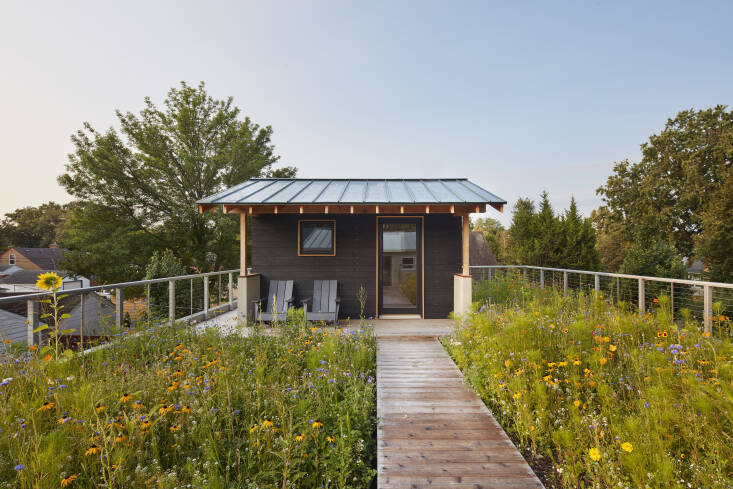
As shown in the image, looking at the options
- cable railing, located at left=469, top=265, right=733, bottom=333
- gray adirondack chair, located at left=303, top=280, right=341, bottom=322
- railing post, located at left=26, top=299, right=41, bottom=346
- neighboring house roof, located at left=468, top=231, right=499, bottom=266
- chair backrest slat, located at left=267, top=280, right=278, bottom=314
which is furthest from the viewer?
neighboring house roof, located at left=468, top=231, right=499, bottom=266

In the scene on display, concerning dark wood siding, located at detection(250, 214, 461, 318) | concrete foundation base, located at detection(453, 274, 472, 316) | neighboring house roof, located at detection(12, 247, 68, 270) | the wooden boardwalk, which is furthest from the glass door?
neighboring house roof, located at detection(12, 247, 68, 270)

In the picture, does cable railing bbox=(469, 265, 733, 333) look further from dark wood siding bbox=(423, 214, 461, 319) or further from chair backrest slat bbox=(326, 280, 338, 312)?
chair backrest slat bbox=(326, 280, 338, 312)

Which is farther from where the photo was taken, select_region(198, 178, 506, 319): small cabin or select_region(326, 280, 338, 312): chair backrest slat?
select_region(198, 178, 506, 319): small cabin

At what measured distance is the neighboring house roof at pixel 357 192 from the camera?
5.94 m

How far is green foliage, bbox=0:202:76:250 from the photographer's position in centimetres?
3897

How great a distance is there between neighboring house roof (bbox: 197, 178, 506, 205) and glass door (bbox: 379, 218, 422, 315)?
0.75 metres

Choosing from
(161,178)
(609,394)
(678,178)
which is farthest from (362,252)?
(678,178)

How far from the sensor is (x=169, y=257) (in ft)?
30.0

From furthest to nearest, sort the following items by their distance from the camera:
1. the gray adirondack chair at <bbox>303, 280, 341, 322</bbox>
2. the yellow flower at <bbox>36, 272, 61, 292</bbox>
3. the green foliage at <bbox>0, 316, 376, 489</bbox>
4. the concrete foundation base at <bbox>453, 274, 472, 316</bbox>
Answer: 1. the concrete foundation base at <bbox>453, 274, 472, 316</bbox>
2. the gray adirondack chair at <bbox>303, 280, 341, 322</bbox>
3. the yellow flower at <bbox>36, 272, 61, 292</bbox>
4. the green foliage at <bbox>0, 316, 376, 489</bbox>

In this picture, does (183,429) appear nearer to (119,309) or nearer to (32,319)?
(32,319)

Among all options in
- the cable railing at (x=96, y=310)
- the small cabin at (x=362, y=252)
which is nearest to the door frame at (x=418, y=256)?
the small cabin at (x=362, y=252)

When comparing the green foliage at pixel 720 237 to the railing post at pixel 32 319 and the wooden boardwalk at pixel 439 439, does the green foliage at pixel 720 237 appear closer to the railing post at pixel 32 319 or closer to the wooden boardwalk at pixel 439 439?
the wooden boardwalk at pixel 439 439

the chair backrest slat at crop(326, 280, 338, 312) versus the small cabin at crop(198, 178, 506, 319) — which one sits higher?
the small cabin at crop(198, 178, 506, 319)

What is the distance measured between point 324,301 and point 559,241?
9.75 m
